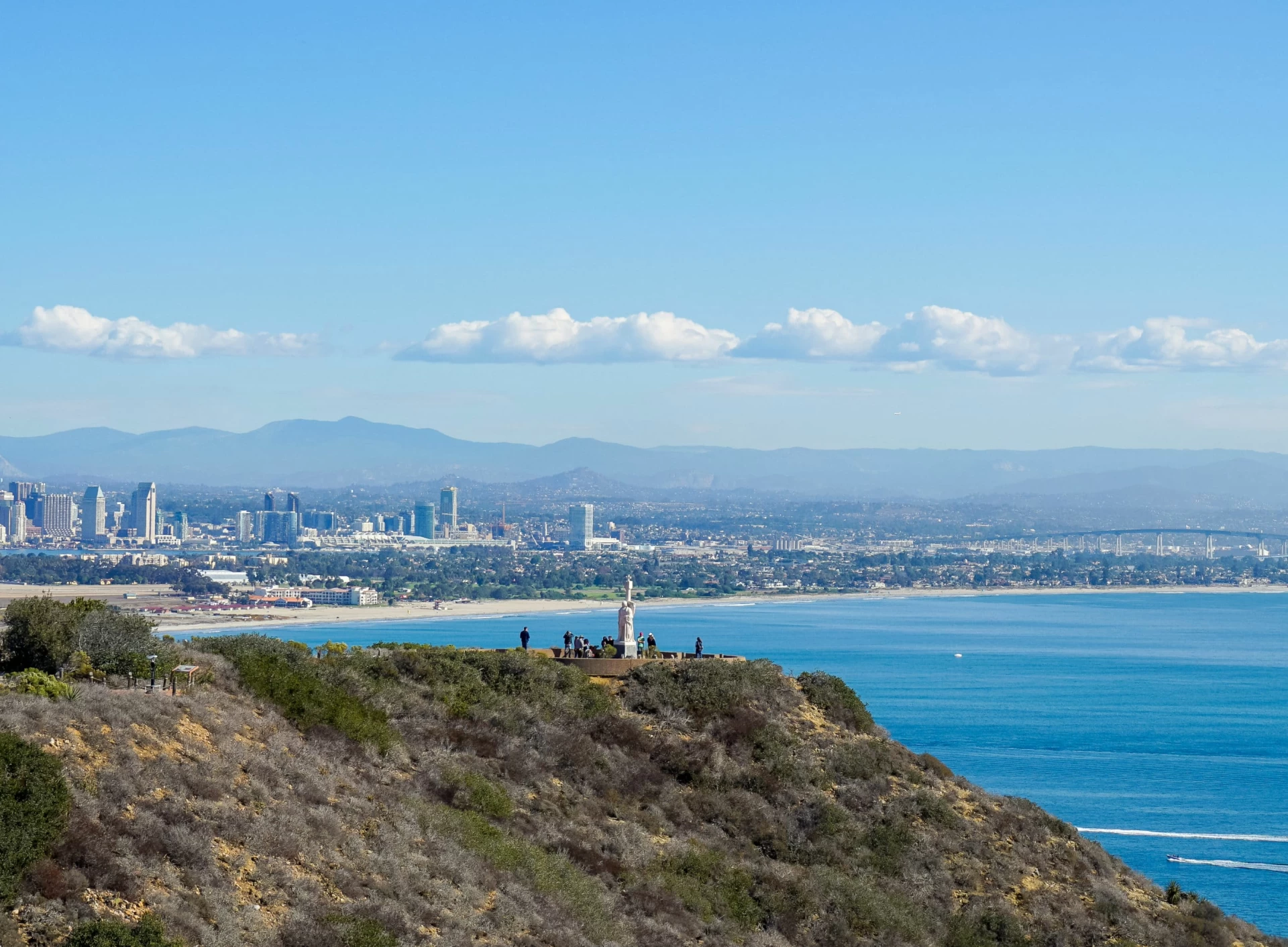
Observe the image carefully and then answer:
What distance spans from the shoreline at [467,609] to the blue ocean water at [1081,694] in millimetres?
3512

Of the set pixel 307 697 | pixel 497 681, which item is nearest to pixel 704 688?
pixel 497 681

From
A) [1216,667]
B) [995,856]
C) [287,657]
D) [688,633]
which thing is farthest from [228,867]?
[688,633]

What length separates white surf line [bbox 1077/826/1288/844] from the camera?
44.2 metres

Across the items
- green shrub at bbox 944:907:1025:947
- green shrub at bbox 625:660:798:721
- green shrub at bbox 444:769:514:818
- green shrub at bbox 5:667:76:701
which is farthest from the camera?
green shrub at bbox 625:660:798:721

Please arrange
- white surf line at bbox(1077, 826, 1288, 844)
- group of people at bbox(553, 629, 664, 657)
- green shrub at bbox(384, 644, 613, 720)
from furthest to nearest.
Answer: white surf line at bbox(1077, 826, 1288, 844) → group of people at bbox(553, 629, 664, 657) → green shrub at bbox(384, 644, 613, 720)

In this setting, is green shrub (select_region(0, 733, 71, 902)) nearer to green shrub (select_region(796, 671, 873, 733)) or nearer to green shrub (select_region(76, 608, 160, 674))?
green shrub (select_region(76, 608, 160, 674))

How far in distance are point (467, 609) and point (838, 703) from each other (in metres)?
121

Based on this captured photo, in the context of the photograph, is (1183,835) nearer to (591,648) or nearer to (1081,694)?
(591,648)

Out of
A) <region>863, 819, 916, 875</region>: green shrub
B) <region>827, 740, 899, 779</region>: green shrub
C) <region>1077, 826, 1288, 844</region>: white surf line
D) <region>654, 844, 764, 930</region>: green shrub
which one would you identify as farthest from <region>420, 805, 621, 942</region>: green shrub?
<region>1077, 826, 1288, 844</region>: white surf line

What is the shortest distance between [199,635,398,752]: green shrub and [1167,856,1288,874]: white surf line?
25.8m

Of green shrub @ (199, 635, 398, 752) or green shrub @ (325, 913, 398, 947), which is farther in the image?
green shrub @ (199, 635, 398, 752)

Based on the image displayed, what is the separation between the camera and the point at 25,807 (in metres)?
14.0

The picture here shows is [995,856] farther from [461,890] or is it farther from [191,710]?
[191,710]

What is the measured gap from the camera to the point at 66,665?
2080 cm
